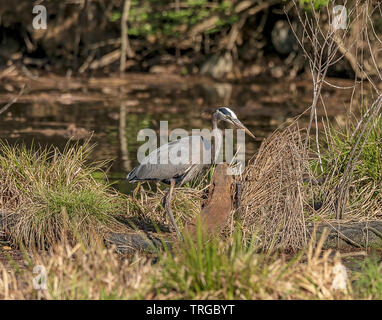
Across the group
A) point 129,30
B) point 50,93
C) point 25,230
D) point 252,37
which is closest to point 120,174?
point 25,230

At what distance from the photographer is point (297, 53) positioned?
26688mm

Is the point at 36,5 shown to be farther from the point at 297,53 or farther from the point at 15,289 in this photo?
the point at 15,289

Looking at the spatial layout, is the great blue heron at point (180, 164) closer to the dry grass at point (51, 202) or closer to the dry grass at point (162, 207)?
the dry grass at point (162, 207)

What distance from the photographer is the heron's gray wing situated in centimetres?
859

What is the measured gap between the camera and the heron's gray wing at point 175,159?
8.59 metres

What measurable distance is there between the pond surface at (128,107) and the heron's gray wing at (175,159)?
2.61 m

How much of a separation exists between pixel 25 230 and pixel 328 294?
364 centimetres

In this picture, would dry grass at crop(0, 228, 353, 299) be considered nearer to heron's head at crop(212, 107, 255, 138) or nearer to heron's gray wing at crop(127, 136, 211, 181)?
heron's gray wing at crop(127, 136, 211, 181)

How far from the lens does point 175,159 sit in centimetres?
859

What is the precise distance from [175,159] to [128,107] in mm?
12497

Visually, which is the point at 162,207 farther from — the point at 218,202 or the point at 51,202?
the point at 51,202

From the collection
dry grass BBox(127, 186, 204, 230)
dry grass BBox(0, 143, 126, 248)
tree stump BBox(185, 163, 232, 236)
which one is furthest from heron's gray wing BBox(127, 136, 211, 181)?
dry grass BBox(0, 143, 126, 248)

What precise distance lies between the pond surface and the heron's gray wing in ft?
8.57
